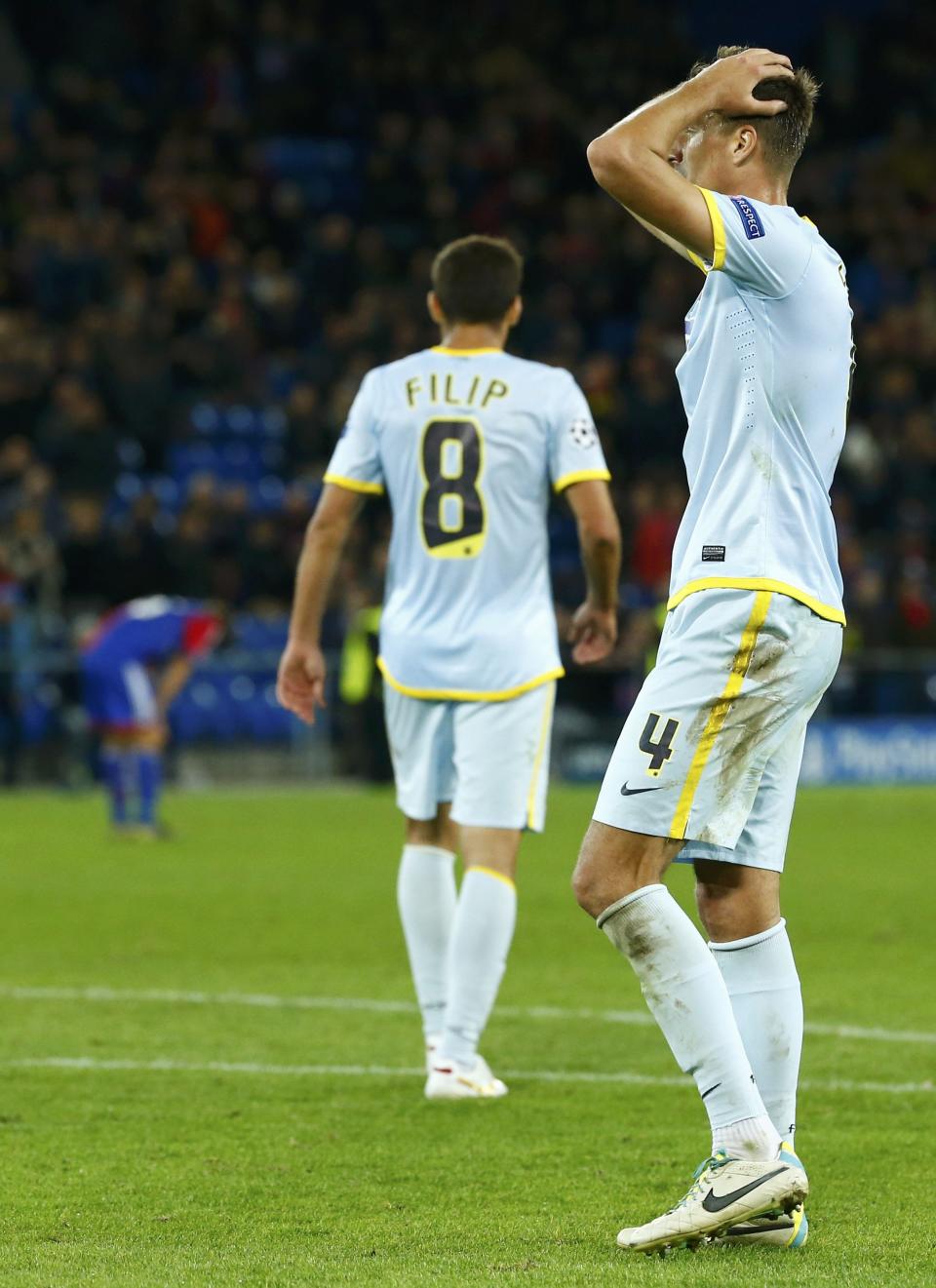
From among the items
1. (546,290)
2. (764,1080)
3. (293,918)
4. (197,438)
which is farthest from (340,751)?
(764,1080)

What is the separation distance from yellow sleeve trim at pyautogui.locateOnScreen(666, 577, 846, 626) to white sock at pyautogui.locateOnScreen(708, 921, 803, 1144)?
26.9 inches

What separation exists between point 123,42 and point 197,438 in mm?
6515

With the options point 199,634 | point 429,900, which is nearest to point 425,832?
point 429,900

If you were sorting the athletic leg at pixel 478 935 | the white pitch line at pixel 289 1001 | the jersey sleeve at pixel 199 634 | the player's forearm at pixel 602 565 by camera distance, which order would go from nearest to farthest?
the athletic leg at pixel 478 935 → the player's forearm at pixel 602 565 → the white pitch line at pixel 289 1001 → the jersey sleeve at pixel 199 634

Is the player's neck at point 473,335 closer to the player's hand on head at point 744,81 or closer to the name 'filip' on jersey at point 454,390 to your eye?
the name 'filip' on jersey at point 454,390

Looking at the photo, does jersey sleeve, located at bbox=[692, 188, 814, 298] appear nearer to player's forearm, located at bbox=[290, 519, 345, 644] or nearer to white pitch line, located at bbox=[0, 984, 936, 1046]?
player's forearm, located at bbox=[290, 519, 345, 644]

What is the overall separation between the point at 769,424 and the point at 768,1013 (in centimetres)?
120

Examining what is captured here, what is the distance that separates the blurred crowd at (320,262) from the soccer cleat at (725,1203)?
1408 centimetres

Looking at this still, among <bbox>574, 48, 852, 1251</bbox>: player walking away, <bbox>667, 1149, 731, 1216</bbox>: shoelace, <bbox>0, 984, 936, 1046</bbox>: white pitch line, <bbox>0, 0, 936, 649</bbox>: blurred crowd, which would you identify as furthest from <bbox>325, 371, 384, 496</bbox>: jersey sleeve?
<bbox>0, 0, 936, 649</bbox>: blurred crowd

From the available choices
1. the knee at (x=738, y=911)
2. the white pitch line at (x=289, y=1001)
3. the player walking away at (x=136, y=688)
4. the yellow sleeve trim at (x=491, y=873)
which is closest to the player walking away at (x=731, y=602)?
the knee at (x=738, y=911)

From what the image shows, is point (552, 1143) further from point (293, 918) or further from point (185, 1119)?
point (293, 918)

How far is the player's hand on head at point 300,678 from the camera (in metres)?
6.07

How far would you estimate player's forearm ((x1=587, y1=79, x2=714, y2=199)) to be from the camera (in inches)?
157

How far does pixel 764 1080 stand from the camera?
441 cm
